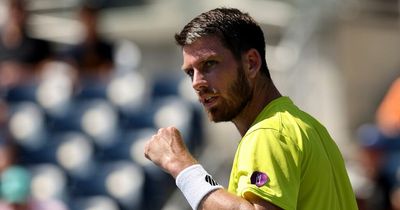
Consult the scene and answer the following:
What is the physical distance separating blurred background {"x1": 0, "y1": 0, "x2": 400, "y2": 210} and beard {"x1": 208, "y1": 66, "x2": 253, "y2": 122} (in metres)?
4.02

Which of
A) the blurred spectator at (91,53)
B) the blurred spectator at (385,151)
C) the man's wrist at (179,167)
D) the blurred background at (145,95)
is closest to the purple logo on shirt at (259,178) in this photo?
the man's wrist at (179,167)

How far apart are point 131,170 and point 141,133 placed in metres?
0.58

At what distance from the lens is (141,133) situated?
29.4 feet

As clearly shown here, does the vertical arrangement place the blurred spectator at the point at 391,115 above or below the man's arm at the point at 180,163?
below

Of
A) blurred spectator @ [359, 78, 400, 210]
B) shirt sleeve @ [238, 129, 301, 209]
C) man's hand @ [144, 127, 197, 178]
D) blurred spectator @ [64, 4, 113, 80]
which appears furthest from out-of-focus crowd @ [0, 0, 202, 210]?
shirt sleeve @ [238, 129, 301, 209]

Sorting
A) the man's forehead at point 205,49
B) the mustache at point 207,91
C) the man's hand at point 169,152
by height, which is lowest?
the man's hand at point 169,152

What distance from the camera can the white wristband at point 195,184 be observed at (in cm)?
348

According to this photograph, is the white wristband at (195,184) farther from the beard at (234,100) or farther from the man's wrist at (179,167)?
the beard at (234,100)

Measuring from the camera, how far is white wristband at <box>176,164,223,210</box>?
3.48m

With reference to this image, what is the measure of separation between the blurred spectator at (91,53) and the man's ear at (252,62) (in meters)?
6.13

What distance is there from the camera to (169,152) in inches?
143

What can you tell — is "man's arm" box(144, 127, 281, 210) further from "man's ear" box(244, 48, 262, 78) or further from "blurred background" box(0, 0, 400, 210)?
"blurred background" box(0, 0, 400, 210)

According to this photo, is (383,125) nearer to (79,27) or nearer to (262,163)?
(79,27)

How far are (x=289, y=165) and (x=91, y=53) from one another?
6594 mm
